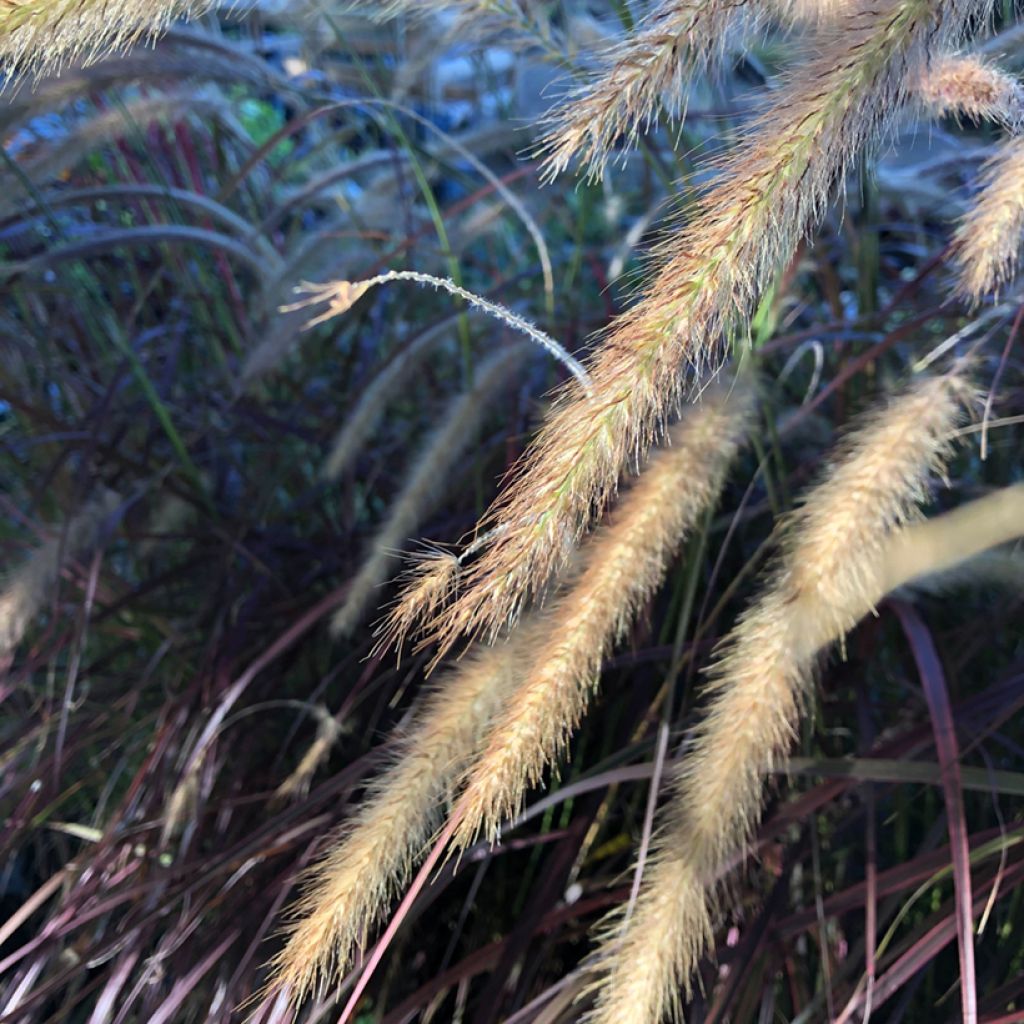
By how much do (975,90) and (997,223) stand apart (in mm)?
118

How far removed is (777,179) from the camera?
2.14 ft

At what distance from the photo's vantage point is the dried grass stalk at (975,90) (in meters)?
0.90

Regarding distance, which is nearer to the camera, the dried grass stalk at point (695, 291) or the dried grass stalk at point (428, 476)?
the dried grass stalk at point (695, 291)

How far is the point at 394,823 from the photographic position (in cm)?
83

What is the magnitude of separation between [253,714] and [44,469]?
57cm

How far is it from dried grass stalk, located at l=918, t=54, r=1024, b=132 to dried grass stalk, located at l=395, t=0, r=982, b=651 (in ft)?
0.80

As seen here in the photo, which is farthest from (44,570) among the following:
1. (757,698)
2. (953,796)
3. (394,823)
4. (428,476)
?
(953,796)

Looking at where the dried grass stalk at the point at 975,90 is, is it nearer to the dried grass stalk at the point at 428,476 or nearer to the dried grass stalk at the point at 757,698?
the dried grass stalk at the point at 757,698

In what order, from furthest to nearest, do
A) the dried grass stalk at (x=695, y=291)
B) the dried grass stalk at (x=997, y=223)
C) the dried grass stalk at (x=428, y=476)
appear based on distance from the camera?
1. the dried grass stalk at (x=428, y=476)
2. the dried grass stalk at (x=997, y=223)
3. the dried grass stalk at (x=695, y=291)

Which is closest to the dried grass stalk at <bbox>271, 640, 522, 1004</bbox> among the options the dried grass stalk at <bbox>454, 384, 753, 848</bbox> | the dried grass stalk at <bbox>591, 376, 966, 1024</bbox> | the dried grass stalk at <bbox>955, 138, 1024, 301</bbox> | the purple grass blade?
the dried grass stalk at <bbox>454, 384, 753, 848</bbox>

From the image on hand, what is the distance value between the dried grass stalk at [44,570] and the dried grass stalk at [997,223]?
43.0 inches

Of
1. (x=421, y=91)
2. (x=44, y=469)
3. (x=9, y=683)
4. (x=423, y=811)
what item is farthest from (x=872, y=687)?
(x=421, y=91)

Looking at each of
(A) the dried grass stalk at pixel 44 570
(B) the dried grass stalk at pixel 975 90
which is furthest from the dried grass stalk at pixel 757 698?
(A) the dried grass stalk at pixel 44 570

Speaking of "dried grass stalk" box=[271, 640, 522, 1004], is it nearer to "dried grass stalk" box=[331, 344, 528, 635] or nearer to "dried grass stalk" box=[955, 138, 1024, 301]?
"dried grass stalk" box=[331, 344, 528, 635]
